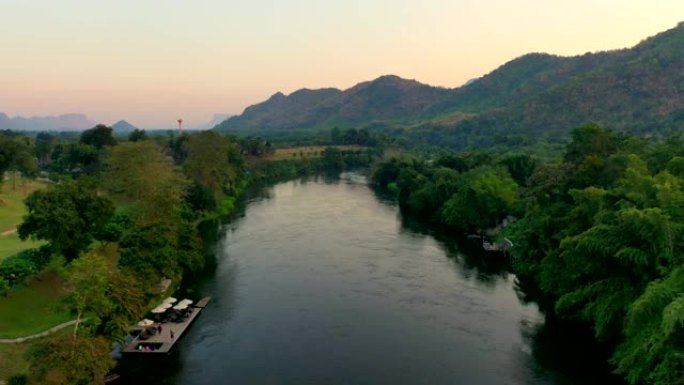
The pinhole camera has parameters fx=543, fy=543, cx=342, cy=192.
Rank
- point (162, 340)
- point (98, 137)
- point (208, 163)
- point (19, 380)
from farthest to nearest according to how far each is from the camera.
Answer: point (98, 137) < point (208, 163) < point (162, 340) < point (19, 380)

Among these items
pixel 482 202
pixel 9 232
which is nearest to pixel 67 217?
pixel 9 232

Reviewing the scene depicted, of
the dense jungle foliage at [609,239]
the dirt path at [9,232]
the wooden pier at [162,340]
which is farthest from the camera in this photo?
the dirt path at [9,232]

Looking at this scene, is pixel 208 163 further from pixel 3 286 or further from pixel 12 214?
pixel 3 286

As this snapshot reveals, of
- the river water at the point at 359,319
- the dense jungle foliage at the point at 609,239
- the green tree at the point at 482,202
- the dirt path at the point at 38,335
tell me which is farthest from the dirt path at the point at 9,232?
the green tree at the point at 482,202

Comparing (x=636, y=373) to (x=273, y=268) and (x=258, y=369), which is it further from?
(x=273, y=268)

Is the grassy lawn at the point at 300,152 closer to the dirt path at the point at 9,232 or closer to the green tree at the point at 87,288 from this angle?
the dirt path at the point at 9,232

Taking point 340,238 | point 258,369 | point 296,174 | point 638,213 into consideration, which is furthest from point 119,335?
point 296,174
